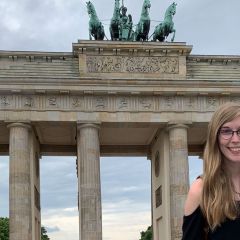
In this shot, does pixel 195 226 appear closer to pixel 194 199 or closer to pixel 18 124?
pixel 194 199

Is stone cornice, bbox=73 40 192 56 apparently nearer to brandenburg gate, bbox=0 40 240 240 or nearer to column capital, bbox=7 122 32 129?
brandenburg gate, bbox=0 40 240 240

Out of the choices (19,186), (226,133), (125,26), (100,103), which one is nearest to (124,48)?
(125,26)

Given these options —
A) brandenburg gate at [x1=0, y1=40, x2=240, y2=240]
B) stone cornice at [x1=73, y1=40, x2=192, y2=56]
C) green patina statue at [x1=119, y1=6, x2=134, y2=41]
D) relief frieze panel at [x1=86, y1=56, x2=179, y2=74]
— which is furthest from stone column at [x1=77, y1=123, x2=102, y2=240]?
green patina statue at [x1=119, y1=6, x2=134, y2=41]

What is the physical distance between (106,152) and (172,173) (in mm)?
9844

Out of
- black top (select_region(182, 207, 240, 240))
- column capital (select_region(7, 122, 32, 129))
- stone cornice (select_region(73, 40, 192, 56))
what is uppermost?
stone cornice (select_region(73, 40, 192, 56))

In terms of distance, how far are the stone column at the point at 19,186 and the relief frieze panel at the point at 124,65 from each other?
591cm

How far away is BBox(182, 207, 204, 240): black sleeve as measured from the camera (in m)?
2.80

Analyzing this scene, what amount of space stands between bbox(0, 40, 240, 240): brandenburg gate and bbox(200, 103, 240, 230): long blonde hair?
33532 mm

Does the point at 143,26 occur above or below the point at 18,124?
above

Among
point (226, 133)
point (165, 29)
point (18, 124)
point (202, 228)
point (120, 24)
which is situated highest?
point (120, 24)

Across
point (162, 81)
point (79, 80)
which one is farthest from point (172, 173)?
point (79, 80)

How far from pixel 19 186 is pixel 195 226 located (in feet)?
111

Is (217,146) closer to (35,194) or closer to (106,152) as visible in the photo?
(35,194)

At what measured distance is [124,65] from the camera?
38594 mm
